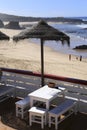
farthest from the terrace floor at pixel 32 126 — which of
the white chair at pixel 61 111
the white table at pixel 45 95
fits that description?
the white table at pixel 45 95

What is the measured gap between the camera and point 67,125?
681cm

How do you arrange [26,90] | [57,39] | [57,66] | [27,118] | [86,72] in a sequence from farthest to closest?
[57,66], [86,72], [26,90], [57,39], [27,118]

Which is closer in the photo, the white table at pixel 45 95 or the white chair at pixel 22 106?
the white table at pixel 45 95

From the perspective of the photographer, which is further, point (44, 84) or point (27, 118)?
point (44, 84)

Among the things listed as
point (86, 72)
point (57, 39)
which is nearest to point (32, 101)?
point (57, 39)

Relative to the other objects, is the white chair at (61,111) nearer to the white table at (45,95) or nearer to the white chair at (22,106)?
the white table at (45,95)

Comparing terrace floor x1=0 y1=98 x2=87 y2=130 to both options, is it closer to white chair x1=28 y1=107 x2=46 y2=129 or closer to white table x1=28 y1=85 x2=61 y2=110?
white chair x1=28 y1=107 x2=46 y2=129

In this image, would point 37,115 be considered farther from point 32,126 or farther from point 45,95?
point 45,95

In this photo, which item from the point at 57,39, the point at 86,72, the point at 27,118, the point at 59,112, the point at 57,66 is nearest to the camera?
the point at 59,112

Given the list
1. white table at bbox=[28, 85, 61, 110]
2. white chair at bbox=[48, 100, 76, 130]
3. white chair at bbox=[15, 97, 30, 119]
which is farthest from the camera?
white chair at bbox=[15, 97, 30, 119]

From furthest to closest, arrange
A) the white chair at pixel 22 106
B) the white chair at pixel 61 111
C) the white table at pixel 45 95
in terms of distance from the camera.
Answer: the white chair at pixel 22 106 → the white table at pixel 45 95 → the white chair at pixel 61 111

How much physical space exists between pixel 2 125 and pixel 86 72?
14.7 meters

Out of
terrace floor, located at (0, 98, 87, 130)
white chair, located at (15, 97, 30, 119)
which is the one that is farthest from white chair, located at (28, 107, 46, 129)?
white chair, located at (15, 97, 30, 119)

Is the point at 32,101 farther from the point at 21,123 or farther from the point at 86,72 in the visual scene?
the point at 86,72
